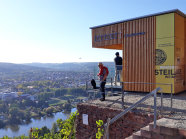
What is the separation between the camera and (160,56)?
9.33 m

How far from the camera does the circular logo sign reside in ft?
30.2

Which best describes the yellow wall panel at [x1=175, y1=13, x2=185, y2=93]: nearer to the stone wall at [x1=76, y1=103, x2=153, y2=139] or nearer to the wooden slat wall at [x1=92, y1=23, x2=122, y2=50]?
the wooden slat wall at [x1=92, y1=23, x2=122, y2=50]

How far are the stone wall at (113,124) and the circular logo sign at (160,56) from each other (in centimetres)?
401

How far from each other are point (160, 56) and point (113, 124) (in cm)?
441

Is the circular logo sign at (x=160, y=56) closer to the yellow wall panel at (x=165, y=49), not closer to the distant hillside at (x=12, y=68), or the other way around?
the yellow wall panel at (x=165, y=49)

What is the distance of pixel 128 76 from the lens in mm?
10516

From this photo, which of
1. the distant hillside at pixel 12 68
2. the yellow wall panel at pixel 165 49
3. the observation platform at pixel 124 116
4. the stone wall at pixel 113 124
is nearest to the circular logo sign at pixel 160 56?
the yellow wall panel at pixel 165 49

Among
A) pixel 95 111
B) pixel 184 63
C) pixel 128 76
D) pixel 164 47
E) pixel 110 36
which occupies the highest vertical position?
pixel 110 36

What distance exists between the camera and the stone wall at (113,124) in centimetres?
603

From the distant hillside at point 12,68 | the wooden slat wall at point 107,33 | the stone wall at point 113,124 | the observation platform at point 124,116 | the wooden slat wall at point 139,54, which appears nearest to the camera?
the observation platform at point 124,116

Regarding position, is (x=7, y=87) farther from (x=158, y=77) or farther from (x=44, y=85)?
(x=158, y=77)

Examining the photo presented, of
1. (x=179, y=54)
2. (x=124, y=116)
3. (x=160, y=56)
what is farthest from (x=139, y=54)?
(x=124, y=116)

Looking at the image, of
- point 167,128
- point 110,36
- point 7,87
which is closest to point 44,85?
point 7,87

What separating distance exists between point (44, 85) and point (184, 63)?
3597 inches
